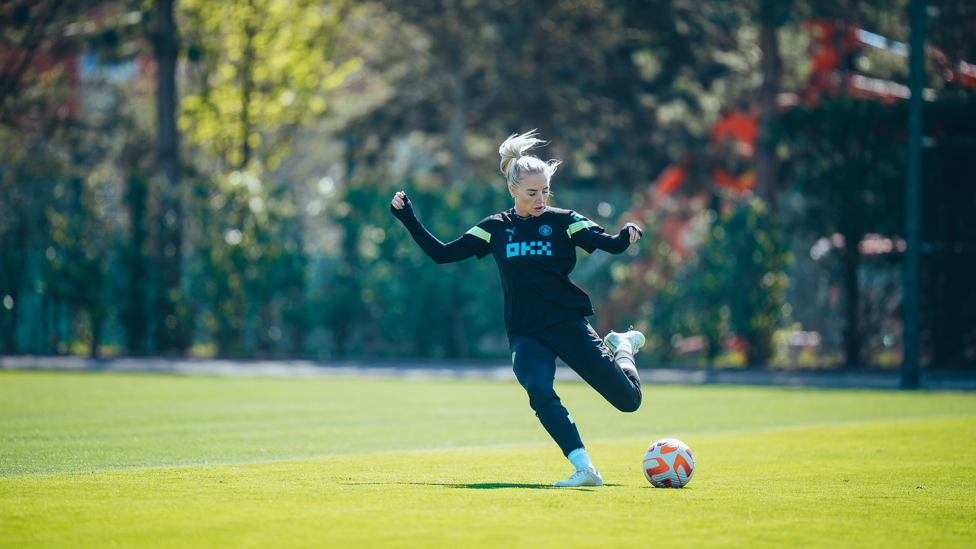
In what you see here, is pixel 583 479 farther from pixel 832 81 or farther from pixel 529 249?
pixel 832 81

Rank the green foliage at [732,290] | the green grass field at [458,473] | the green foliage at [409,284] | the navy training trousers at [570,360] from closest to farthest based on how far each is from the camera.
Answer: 1. the green grass field at [458,473]
2. the navy training trousers at [570,360]
3. the green foliage at [732,290]
4. the green foliage at [409,284]

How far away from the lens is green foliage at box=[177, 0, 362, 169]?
29984 mm

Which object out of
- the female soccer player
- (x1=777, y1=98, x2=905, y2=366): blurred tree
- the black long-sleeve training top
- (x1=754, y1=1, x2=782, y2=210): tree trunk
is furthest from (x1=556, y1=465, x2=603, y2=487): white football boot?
(x1=754, y1=1, x2=782, y2=210): tree trunk

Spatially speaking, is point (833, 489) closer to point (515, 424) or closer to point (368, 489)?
point (368, 489)

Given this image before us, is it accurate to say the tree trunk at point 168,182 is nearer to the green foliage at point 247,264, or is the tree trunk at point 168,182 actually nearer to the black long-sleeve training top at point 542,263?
the green foliage at point 247,264

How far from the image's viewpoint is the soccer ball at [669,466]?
6.86 m

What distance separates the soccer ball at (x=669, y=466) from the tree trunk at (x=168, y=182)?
17965 mm

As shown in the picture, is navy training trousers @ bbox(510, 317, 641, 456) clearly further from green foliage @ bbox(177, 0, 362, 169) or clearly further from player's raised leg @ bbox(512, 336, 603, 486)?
green foliage @ bbox(177, 0, 362, 169)

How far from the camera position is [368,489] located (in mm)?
6578

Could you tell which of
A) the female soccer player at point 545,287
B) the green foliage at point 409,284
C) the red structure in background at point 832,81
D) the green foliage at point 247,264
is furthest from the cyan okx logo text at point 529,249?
the green foliage at point 247,264

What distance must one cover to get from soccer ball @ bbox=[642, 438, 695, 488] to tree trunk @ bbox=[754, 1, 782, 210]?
15.2m

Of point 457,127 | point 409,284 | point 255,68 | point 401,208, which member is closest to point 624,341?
point 401,208

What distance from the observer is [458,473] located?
748 centimetres

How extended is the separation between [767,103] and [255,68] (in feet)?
51.9
